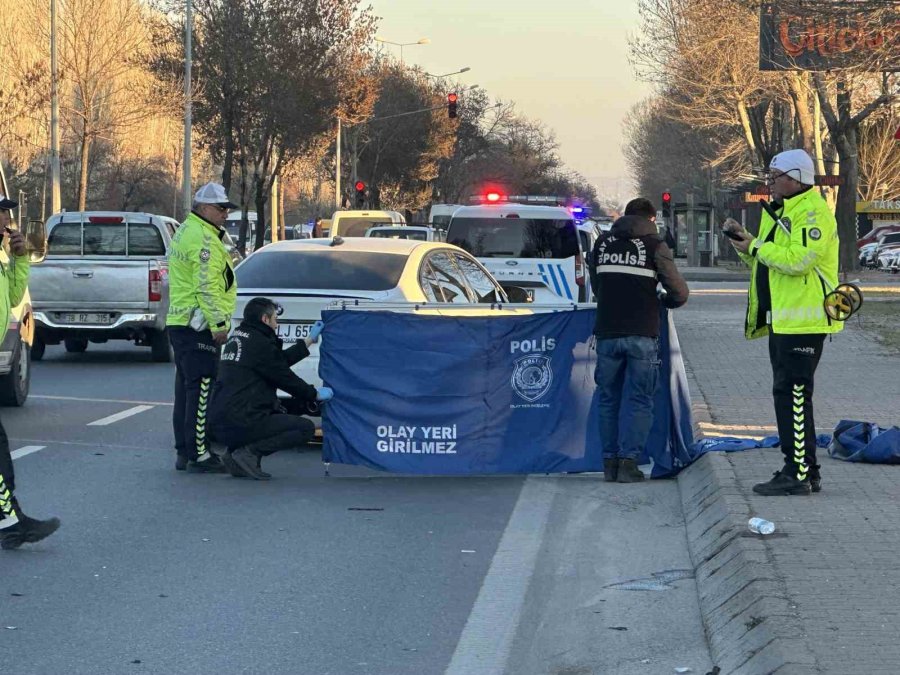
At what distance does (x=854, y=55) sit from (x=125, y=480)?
64.3 feet

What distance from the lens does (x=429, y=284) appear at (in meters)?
11.5

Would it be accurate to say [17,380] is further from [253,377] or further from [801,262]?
[801,262]

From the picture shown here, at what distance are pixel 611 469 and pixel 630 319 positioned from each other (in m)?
1.02

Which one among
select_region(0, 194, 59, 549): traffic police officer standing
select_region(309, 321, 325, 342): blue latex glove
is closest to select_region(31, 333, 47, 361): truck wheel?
select_region(309, 321, 325, 342): blue latex glove

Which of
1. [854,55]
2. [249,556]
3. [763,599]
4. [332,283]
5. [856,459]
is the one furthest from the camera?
[854,55]

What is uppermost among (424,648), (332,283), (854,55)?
(854,55)

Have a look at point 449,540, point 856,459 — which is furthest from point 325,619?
point 856,459

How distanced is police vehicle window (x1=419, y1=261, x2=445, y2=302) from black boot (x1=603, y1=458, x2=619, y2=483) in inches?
92.0

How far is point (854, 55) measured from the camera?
85.3 ft

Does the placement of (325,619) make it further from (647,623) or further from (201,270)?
(201,270)

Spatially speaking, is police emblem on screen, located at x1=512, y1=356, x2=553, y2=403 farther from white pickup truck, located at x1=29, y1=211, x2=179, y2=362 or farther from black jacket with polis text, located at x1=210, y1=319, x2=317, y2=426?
white pickup truck, located at x1=29, y1=211, x2=179, y2=362

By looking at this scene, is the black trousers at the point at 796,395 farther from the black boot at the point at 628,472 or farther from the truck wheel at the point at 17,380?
the truck wheel at the point at 17,380

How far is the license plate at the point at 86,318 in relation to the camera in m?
18.4

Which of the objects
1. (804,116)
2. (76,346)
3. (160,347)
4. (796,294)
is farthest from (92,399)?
(804,116)
